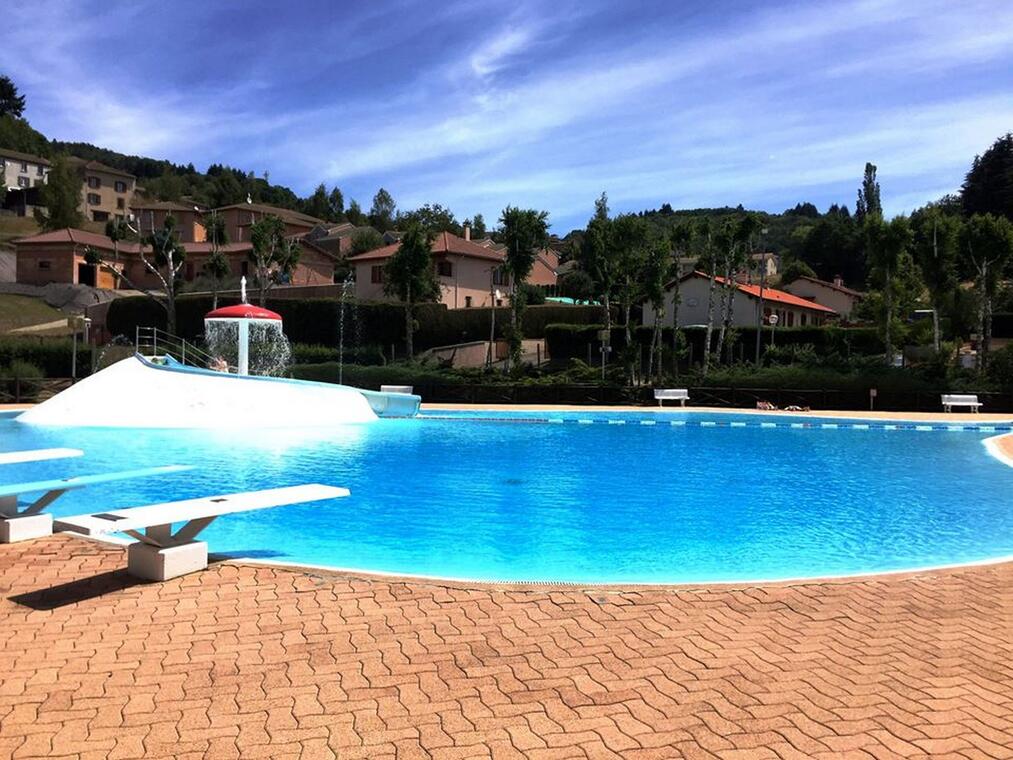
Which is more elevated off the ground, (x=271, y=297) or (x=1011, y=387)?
(x=271, y=297)

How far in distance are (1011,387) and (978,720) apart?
3087cm

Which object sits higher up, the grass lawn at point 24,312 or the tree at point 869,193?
the tree at point 869,193

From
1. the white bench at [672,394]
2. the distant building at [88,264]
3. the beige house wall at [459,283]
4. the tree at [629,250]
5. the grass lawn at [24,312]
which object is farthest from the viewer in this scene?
the distant building at [88,264]

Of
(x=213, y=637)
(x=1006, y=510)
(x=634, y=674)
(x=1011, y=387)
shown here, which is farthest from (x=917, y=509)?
(x=1011, y=387)

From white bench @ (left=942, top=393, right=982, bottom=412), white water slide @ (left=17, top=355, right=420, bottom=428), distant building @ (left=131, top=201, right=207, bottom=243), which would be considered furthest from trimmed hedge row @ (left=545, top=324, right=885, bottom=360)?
distant building @ (left=131, top=201, right=207, bottom=243)

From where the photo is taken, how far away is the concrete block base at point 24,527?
707 centimetres

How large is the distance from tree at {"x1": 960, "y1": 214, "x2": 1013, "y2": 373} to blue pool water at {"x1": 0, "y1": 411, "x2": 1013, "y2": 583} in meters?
13.4

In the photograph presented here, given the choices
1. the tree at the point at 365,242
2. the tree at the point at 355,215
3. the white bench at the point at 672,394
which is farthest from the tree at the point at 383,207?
the white bench at the point at 672,394

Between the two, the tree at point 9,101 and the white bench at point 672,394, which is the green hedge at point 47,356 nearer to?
the white bench at point 672,394

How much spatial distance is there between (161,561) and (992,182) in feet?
269

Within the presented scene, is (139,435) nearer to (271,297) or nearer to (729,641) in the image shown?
(729,641)

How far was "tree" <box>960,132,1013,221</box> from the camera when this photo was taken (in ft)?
221

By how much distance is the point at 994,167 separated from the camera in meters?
70.2

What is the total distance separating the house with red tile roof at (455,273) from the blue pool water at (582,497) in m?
30.5
